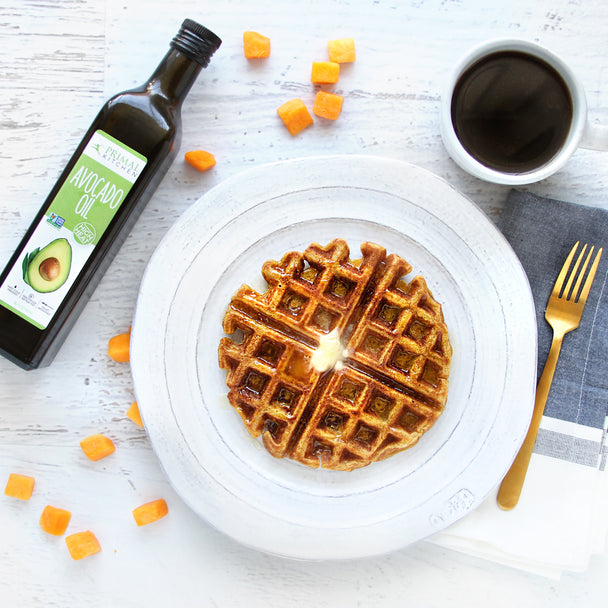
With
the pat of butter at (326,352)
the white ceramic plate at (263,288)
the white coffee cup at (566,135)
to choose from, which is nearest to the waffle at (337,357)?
the pat of butter at (326,352)

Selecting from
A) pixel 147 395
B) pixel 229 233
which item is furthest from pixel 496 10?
pixel 147 395

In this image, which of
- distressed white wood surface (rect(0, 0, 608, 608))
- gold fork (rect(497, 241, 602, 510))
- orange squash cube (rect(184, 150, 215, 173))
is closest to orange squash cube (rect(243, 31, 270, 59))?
distressed white wood surface (rect(0, 0, 608, 608))

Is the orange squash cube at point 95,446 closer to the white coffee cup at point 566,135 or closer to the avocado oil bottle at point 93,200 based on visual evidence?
the avocado oil bottle at point 93,200

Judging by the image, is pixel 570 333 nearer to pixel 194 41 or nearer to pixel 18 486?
pixel 194 41

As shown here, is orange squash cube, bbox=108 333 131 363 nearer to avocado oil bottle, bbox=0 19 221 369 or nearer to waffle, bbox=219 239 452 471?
avocado oil bottle, bbox=0 19 221 369

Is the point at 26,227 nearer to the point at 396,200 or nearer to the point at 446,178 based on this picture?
the point at 396,200

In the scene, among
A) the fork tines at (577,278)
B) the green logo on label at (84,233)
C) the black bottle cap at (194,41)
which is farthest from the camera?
the fork tines at (577,278)
